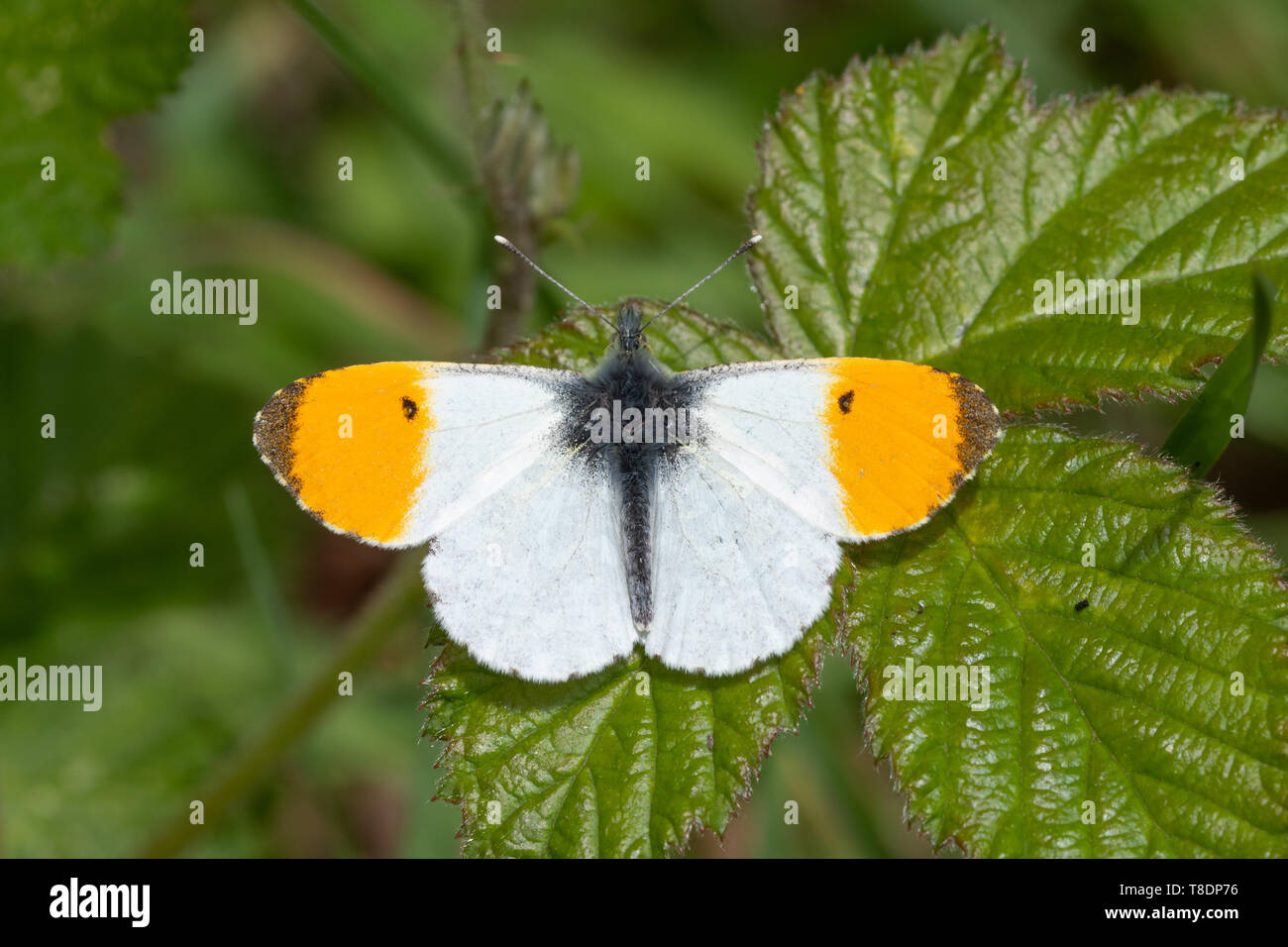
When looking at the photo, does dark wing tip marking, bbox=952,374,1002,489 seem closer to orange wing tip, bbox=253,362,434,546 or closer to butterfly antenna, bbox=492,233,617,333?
butterfly antenna, bbox=492,233,617,333

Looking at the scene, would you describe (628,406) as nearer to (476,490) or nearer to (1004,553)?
(476,490)

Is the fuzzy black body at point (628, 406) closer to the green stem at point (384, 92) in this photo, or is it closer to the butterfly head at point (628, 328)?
the butterfly head at point (628, 328)

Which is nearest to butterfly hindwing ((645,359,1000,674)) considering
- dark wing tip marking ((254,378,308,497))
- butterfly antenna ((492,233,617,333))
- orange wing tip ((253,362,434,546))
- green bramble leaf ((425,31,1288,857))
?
green bramble leaf ((425,31,1288,857))

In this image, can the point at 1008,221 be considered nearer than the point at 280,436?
No

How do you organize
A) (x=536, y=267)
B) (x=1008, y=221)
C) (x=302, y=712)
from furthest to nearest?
(x=302, y=712) → (x=536, y=267) → (x=1008, y=221)

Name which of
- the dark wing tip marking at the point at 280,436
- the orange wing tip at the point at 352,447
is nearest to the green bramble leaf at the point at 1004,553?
the orange wing tip at the point at 352,447

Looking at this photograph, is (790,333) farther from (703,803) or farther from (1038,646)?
(703,803)

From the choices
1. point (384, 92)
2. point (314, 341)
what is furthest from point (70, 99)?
point (314, 341)
